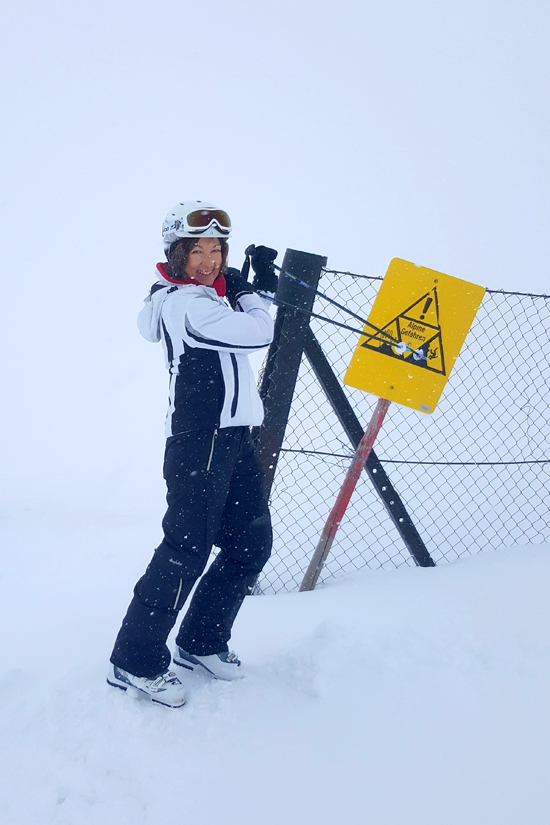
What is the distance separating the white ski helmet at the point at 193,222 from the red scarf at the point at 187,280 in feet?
0.30

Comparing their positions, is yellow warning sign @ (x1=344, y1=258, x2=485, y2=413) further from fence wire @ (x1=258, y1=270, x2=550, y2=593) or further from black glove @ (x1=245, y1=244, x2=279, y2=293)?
black glove @ (x1=245, y1=244, x2=279, y2=293)

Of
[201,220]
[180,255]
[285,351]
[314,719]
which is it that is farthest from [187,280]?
[314,719]

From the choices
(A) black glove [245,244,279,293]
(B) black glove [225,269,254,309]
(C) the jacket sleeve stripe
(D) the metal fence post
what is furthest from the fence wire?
(C) the jacket sleeve stripe

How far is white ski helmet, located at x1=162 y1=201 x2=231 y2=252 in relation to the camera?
1.75m

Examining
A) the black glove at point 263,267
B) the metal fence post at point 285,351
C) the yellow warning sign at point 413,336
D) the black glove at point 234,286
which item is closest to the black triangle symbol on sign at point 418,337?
the yellow warning sign at point 413,336

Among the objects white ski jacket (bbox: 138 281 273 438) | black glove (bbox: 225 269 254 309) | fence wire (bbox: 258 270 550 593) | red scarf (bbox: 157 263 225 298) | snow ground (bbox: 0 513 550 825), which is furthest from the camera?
fence wire (bbox: 258 270 550 593)

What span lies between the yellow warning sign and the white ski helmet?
85 cm

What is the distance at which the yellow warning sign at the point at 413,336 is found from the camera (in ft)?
7.71

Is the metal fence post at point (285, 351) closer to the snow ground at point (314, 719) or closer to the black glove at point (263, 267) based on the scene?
the black glove at point (263, 267)

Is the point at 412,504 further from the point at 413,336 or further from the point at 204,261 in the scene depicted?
the point at 204,261

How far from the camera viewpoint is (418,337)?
2383 millimetres

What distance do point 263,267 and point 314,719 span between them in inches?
60.1

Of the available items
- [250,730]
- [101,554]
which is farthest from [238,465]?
[101,554]

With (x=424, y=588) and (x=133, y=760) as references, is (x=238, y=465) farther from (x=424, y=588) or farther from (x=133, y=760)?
(x=424, y=588)
